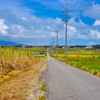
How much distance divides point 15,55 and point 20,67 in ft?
5.61

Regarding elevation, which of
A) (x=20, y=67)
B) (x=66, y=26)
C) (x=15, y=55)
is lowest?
(x=20, y=67)

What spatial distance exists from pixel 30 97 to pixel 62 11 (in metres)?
41.7

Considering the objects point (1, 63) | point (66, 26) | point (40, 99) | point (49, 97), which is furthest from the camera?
point (66, 26)

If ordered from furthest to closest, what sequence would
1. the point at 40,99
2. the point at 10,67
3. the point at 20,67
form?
the point at 20,67 → the point at 10,67 → the point at 40,99

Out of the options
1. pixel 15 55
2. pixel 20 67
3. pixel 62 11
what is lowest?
pixel 20 67

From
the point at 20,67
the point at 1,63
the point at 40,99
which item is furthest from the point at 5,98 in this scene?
the point at 20,67

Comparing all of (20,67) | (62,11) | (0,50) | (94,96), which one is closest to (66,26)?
(62,11)

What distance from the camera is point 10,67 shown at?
56.1ft

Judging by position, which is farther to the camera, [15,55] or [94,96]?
[15,55]

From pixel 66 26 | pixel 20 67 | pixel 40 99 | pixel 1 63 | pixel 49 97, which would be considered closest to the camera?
pixel 40 99

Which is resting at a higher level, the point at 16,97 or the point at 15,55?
the point at 15,55

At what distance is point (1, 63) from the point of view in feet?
50.3

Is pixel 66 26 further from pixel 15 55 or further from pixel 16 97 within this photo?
pixel 16 97

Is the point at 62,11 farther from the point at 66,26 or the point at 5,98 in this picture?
the point at 5,98
